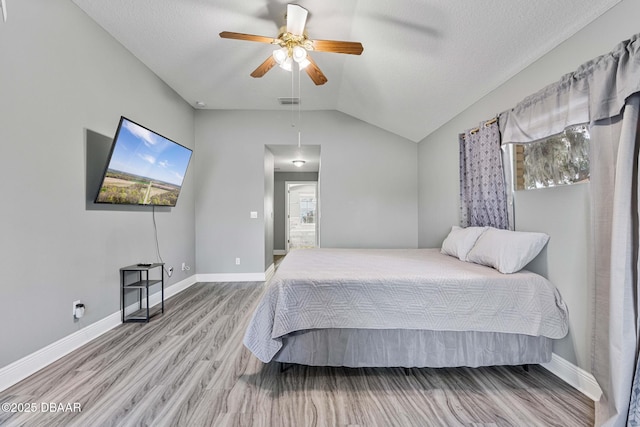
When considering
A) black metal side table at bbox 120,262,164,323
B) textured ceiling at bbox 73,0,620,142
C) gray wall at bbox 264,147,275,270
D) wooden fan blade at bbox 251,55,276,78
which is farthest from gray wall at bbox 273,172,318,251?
wooden fan blade at bbox 251,55,276,78

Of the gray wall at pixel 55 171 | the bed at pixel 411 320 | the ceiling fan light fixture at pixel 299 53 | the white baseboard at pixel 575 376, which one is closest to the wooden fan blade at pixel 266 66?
the ceiling fan light fixture at pixel 299 53

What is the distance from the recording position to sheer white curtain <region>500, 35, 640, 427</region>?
136cm

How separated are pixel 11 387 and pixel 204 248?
2815 mm

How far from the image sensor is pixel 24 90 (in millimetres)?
1898

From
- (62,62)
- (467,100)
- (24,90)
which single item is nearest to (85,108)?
(62,62)

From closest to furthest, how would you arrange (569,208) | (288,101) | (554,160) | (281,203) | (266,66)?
1. (569,208)
2. (554,160)
3. (266,66)
4. (288,101)
5. (281,203)

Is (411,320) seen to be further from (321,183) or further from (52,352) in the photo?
(321,183)

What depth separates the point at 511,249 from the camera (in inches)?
79.4

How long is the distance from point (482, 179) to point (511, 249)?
3.18 ft

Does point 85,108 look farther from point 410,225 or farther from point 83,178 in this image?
point 410,225

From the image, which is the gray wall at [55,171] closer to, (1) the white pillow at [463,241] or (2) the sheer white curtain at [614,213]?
(1) the white pillow at [463,241]

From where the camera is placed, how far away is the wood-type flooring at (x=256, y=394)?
153 centimetres

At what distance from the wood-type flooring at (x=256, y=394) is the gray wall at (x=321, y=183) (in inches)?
Result: 91.4

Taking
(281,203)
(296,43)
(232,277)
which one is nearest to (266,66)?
(296,43)
